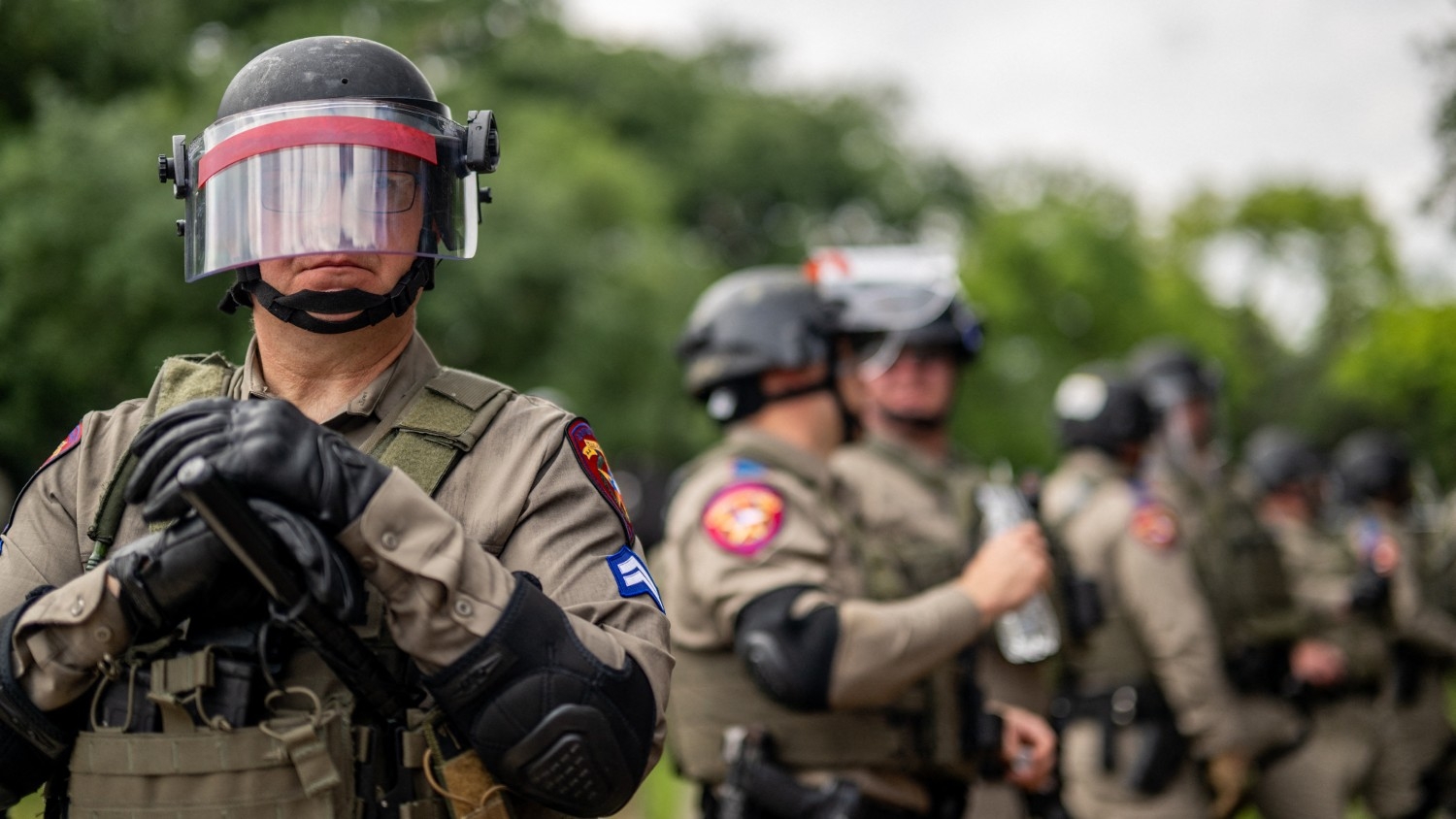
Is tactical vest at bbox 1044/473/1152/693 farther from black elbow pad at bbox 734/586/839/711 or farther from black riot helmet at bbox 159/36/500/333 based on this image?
black riot helmet at bbox 159/36/500/333

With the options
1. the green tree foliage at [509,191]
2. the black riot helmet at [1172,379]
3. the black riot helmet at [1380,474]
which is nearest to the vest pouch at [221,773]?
the green tree foliage at [509,191]

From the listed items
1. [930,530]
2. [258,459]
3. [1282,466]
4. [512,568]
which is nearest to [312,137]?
[258,459]

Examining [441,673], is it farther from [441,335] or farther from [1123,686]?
[441,335]

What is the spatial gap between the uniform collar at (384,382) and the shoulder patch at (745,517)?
1.43 meters

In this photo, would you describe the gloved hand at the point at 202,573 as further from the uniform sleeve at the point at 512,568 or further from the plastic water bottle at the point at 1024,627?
the plastic water bottle at the point at 1024,627

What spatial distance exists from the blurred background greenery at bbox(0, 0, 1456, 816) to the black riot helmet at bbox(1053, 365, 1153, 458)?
145 cm

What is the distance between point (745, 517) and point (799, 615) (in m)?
0.31

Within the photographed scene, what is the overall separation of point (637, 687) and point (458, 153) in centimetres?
90

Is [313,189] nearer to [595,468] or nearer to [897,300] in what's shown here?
[595,468]

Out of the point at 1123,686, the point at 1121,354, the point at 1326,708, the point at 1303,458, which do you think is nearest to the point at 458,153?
the point at 1123,686

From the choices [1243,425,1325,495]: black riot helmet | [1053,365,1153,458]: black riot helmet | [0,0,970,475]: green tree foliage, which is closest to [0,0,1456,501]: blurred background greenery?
[0,0,970,475]: green tree foliage

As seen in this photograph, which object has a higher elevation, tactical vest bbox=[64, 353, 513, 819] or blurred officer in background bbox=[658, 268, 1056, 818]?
tactical vest bbox=[64, 353, 513, 819]

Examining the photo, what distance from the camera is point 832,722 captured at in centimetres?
387

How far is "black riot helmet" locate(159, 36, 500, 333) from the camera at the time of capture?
2191mm
